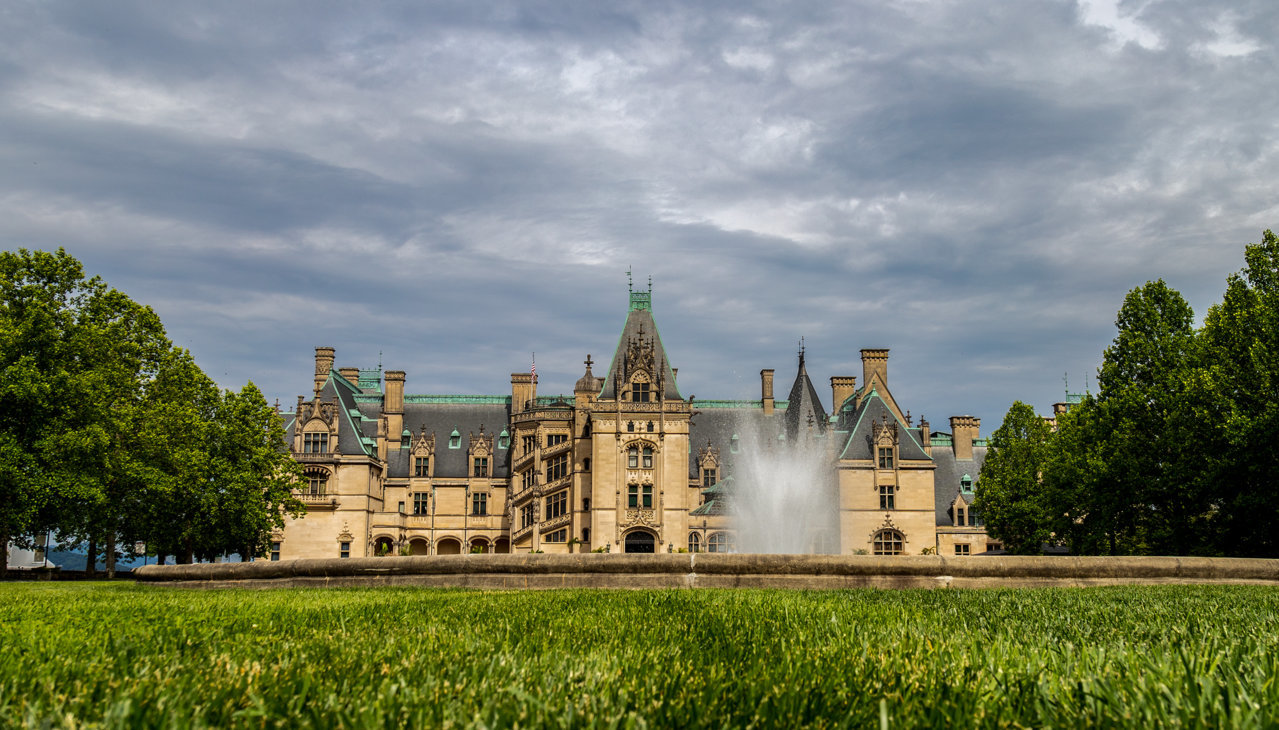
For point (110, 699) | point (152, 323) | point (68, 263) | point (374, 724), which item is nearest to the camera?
point (374, 724)

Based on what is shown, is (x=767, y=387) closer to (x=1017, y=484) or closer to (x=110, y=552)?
(x=1017, y=484)

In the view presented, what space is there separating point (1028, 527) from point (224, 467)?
134ft

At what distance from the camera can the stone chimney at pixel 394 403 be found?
7312 centimetres

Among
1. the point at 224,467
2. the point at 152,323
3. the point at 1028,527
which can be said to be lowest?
the point at 1028,527

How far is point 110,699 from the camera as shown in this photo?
145 inches

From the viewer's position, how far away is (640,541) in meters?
59.9

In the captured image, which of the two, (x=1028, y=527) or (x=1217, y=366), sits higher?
(x=1217, y=366)

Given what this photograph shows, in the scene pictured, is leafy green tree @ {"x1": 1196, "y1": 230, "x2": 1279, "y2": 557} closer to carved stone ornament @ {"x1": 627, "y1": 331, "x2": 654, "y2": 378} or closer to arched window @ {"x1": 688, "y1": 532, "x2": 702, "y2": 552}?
arched window @ {"x1": 688, "y1": 532, "x2": 702, "y2": 552}

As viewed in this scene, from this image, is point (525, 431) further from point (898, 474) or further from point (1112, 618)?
point (1112, 618)

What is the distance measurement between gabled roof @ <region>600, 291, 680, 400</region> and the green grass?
53.4m

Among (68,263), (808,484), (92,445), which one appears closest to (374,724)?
(92,445)

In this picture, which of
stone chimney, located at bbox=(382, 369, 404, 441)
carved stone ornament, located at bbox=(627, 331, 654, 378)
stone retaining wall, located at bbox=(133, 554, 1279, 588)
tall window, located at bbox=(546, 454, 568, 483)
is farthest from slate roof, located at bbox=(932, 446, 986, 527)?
stone retaining wall, located at bbox=(133, 554, 1279, 588)

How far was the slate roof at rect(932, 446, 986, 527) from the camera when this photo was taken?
6644 centimetres

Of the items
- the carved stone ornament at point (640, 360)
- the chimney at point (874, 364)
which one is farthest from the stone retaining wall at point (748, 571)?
the chimney at point (874, 364)
